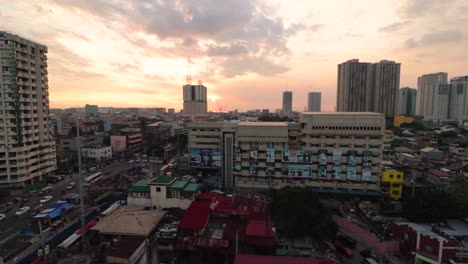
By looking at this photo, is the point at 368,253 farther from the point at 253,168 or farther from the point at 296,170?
the point at 253,168

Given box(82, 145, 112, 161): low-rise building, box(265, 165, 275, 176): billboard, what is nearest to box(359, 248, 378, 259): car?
box(265, 165, 275, 176): billboard

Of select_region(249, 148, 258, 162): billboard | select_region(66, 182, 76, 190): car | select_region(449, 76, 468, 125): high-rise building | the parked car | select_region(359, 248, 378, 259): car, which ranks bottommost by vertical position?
select_region(359, 248, 378, 259): car

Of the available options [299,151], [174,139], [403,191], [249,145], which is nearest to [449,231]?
[403,191]

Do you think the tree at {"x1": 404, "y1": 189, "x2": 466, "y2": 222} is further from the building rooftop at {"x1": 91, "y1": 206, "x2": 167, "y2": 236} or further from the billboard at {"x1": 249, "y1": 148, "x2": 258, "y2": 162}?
the building rooftop at {"x1": 91, "y1": 206, "x2": 167, "y2": 236}

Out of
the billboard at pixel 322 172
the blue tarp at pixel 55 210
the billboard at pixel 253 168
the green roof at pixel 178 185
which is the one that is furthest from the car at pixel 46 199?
the billboard at pixel 322 172

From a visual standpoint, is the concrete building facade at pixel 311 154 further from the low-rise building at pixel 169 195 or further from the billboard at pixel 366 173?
the low-rise building at pixel 169 195

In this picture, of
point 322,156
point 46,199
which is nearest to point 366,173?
point 322,156
